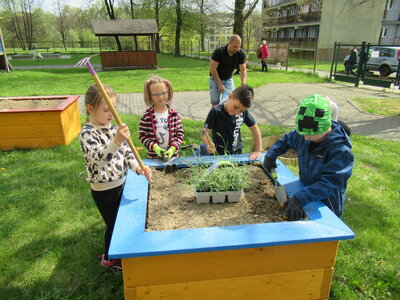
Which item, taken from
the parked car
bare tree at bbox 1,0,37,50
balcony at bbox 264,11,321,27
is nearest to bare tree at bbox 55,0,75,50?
bare tree at bbox 1,0,37,50

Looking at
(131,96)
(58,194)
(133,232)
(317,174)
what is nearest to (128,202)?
(133,232)

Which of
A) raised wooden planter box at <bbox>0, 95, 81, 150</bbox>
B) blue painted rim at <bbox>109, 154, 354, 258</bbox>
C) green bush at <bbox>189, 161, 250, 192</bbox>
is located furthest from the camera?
raised wooden planter box at <bbox>0, 95, 81, 150</bbox>

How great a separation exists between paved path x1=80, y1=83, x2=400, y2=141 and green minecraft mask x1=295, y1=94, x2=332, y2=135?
5040 millimetres

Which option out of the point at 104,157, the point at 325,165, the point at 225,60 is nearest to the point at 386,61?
the point at 225,60

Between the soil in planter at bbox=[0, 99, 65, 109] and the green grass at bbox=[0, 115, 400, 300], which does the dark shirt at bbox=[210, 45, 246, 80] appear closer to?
the green grass at bbox=[0, 115, 400, 300]

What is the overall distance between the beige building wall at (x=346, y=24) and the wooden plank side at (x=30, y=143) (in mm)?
28263

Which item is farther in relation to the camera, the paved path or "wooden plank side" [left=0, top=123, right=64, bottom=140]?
the paved path

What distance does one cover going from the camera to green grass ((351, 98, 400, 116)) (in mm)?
8008

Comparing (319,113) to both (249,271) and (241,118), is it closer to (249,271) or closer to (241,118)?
(249,271)

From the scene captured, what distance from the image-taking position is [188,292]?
1.58 meters

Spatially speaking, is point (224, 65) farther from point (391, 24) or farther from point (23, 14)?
point (23, 14)

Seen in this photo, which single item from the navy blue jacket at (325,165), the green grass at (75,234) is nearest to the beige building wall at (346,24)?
the green grass at (75,234)

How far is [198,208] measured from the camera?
1921mm

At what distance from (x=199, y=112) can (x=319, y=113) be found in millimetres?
6045
